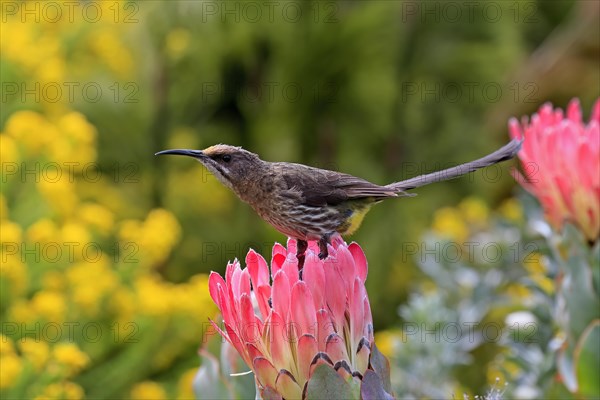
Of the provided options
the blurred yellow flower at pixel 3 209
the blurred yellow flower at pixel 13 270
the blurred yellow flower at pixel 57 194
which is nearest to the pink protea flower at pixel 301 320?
the blurred yellow flower at pixel 13 270

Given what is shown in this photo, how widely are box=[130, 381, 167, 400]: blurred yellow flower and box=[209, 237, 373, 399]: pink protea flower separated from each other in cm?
208

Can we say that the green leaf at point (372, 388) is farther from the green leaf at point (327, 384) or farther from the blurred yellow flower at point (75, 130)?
the blurred yellow flower at point (75, 130)

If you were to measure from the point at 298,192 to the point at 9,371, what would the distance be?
4.38 feet

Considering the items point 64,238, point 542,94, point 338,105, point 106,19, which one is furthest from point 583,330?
point 106,19

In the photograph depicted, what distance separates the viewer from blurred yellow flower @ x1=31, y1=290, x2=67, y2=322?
123 inches

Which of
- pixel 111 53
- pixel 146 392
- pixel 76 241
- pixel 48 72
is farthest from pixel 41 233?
pixel 111 53

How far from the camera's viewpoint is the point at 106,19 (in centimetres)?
609

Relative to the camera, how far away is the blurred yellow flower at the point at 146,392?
331cm

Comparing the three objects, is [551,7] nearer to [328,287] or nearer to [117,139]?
[117,139]

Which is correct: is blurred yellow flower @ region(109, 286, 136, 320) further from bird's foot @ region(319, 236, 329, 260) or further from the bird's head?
bird's foot @ region(319, 236, 329, 260)

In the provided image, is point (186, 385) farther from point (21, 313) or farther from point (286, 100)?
point (286, 100)

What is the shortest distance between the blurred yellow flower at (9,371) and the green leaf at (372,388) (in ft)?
5.25

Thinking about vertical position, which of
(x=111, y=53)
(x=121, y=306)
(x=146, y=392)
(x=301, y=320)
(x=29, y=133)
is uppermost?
(x=111, y=53)

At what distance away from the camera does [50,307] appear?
3117mm
